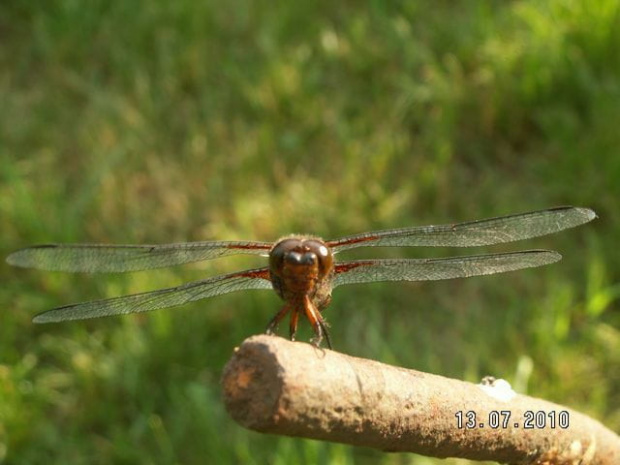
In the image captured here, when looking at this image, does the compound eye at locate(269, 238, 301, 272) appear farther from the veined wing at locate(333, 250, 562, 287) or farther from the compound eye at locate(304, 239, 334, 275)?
the veined wing at locate(333, 250, 562, 287)

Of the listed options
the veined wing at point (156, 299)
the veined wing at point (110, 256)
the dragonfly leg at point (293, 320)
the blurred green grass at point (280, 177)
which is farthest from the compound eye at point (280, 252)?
the blurred green grass at point (280, 177)

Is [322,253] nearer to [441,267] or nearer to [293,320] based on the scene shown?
[293,320]

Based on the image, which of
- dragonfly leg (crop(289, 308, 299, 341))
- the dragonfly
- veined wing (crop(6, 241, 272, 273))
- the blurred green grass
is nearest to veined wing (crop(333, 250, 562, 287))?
the dragonfly

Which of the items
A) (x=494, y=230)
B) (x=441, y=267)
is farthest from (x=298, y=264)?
(x=494, y=230)

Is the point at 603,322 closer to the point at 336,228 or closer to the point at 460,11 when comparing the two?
the point at 336,228

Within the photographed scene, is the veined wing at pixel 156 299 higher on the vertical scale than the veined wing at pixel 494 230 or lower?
lower

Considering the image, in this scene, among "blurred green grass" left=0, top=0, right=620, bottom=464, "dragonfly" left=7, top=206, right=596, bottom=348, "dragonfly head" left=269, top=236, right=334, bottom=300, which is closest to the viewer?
→ "dragonfly head" left=269, top=236, right=334, bottom=300

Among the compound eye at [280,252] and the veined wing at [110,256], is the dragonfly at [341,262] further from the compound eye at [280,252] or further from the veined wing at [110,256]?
the compound eye at [280,252]
